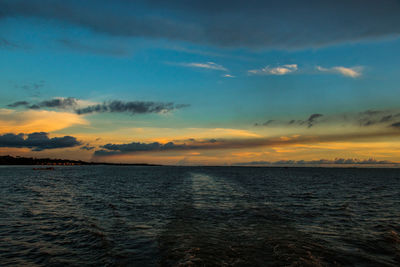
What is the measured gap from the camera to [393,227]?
1916 centimetres

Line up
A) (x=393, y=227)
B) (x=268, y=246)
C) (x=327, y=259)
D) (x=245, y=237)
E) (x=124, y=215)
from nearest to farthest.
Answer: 1. (x=327, y=259)
2. (x=268, y=246)
3. (x=245, y=237)
4. (x=393, y=227)
5. (x=124, y=215)

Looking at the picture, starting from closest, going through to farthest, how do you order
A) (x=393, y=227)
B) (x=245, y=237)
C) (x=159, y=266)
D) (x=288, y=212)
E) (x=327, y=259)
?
1. (x=159, y=266)
2. (x=327, y=259)
3. (x=245, y=237)
4. (x=393, y=227)
5. (x=288, y=212)

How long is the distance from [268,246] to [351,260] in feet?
12.5

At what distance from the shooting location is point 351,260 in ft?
39.7

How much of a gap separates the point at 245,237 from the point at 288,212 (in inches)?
400

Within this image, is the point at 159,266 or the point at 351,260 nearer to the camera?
the point at 159,266

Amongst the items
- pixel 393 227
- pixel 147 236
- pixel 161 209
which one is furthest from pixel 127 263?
pixel 393 227

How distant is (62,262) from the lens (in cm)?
1162

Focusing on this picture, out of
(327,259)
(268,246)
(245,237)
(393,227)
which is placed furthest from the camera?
(393,227)

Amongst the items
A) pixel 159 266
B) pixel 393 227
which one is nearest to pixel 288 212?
pixel 393 227

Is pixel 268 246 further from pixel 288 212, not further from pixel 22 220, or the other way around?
pixel 22 220

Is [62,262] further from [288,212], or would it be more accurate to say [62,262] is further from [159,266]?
[288,212]

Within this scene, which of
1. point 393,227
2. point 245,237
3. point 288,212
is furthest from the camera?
point 288,212

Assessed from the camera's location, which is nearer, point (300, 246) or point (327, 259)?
point (327, 259)
